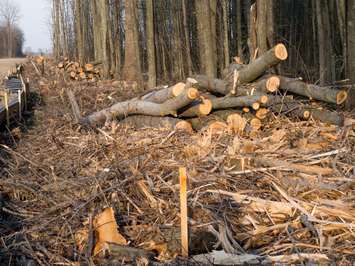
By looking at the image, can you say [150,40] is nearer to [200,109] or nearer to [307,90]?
[200,109]

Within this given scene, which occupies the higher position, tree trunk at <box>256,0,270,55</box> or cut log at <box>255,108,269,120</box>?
tree trunk at <box>256,0,270,55</box>

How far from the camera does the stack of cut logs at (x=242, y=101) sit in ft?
22.0

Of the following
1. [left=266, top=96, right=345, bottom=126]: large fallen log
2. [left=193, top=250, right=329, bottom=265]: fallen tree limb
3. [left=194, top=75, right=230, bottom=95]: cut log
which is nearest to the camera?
[left=193, top=250, right=329, bottom=265]: fallen tree limb

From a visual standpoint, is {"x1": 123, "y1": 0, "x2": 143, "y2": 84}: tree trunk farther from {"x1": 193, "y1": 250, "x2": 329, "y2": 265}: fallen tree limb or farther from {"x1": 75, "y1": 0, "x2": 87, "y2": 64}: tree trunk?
{"x1": 193, "y1": 250, "x2": 329, "y2": 265}: fallen tree limb

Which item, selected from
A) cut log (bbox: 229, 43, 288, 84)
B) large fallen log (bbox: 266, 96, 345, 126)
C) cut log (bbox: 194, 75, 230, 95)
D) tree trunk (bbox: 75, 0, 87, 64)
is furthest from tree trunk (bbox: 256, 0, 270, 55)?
tree trunk (bbox: 75, 0, 87, 64)

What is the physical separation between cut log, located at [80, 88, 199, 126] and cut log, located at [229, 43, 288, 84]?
1.08 m

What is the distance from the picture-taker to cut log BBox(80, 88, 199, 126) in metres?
6.59

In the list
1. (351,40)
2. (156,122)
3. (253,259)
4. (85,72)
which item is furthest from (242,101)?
(85,72)

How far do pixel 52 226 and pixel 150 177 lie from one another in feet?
3.90

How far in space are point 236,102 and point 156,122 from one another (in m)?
1.36

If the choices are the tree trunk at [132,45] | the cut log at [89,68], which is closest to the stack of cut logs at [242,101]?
the tree trunk at [132,45]

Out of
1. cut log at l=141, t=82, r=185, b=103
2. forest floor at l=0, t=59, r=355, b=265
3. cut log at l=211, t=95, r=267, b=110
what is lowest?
forest floor at l=0, t=59, r=355, b=265

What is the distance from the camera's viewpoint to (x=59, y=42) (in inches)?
1405

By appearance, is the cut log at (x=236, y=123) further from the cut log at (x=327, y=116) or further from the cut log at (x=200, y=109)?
the cut log at (x=327, y=116)
